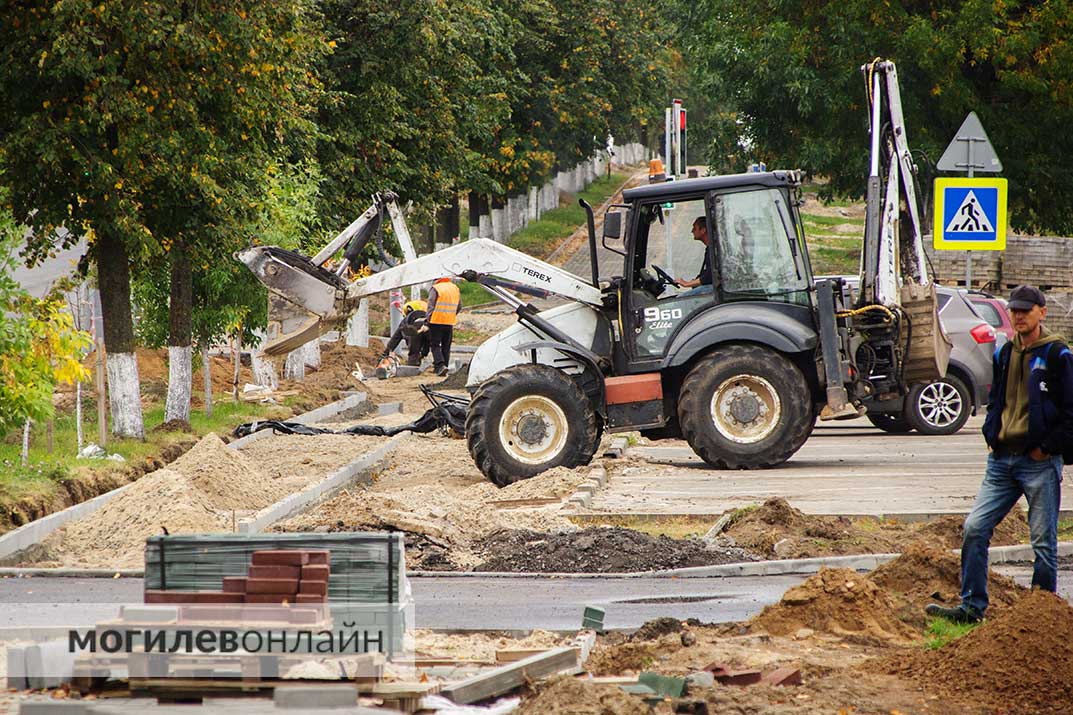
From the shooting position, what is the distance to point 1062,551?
12609mm

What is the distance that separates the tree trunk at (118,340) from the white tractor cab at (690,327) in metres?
2.89

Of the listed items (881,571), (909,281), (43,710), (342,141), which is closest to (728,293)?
(909,281)

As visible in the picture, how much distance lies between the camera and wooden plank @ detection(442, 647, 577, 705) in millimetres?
7691

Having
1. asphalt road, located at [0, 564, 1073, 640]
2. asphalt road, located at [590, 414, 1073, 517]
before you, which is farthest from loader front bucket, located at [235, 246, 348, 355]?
asphalt road, located at [0, 564, 1073, 640]

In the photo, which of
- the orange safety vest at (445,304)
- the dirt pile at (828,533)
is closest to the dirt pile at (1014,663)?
the dirt pile at (828,533)

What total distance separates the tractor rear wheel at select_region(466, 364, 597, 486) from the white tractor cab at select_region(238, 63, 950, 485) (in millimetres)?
16

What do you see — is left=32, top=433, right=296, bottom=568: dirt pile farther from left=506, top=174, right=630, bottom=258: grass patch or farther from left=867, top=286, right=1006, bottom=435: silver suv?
left=506, top=174, right=630, bottom=258: grass patch

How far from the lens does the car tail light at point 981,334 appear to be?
21109mm

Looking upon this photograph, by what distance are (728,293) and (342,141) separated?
16.6 meters

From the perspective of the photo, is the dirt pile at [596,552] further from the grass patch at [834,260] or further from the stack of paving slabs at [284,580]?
the grass patch at [834,260]

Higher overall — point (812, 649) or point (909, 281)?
point (909, 281)

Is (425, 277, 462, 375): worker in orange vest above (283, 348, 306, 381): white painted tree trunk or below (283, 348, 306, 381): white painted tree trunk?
above

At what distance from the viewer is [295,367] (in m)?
30.2

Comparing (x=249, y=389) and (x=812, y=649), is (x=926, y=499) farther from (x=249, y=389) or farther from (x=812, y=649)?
(x=249, y=389)
